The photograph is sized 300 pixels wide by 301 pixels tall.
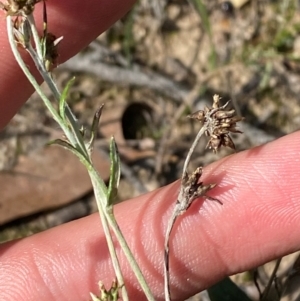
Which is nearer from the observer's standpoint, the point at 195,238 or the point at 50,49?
the point at 50,49

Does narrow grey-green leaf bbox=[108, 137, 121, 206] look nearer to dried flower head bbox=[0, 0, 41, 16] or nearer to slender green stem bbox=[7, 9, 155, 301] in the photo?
slender green stem bbox=[7, 9, 155, 301]

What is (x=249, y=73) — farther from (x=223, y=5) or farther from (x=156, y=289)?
(x=156, y=289)

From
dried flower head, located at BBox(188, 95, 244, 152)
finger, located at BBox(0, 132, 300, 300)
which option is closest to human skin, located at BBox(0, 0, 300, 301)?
finger, located at BBox(0, 132, 300, 300)

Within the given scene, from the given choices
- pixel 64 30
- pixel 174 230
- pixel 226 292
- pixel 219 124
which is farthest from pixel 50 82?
pixel 226 292

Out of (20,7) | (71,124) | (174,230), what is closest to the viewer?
(20,7)

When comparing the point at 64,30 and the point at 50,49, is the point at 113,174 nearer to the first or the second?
the point at 50,49

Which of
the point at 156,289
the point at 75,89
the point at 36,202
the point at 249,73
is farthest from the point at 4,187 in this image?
the point at 249,73
